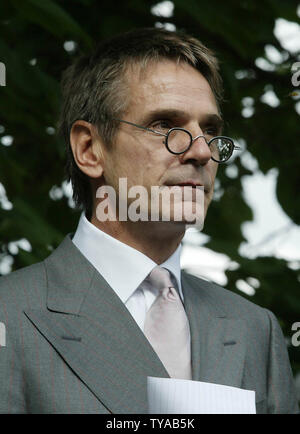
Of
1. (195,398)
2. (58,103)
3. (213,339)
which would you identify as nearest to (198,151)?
(213,339)

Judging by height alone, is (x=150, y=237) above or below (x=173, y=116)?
below

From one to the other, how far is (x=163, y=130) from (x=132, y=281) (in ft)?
1.30

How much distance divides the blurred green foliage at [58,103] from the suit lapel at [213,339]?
1.63 feet

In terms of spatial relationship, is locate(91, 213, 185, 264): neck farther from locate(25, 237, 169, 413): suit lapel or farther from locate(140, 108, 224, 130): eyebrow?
locate(140, 108, 224, 130): eyebrow

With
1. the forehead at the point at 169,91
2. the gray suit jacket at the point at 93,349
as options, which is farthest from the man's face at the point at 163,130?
the gray suit jacket at the point at 93,349

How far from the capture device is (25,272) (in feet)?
6.84

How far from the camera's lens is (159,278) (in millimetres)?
2148

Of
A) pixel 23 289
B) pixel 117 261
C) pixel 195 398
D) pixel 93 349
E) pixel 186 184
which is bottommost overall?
pixel 195 398

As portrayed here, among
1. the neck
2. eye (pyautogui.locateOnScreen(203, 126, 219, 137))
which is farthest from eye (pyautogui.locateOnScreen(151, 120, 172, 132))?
the neck

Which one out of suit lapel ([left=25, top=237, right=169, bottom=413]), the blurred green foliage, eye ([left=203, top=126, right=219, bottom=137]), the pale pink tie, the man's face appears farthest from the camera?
the blurred green foliage

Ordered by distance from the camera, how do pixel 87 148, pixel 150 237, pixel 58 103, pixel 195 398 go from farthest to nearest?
pixel 58 103
pixel 87 148
pixel 150 237
pixel 195 398

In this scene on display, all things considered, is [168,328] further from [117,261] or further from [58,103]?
[58,103]

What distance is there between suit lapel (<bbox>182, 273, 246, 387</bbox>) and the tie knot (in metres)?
0.10

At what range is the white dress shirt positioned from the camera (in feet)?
6.84
